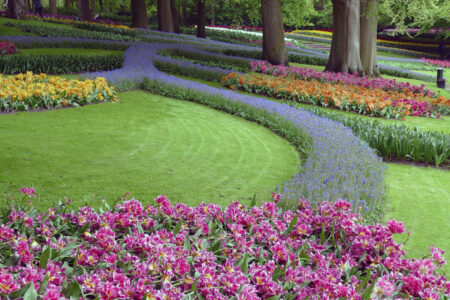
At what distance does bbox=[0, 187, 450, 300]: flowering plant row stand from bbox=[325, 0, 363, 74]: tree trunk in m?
13.8

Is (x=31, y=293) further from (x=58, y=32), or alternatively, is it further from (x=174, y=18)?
(x=174, y=18)

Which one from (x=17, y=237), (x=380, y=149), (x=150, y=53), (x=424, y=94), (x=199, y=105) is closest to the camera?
(x=17, y=237)

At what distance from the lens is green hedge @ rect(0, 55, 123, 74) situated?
1282 cm

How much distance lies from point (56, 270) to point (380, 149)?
632 cm

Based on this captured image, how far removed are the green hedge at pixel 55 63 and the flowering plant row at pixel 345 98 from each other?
4722 mm

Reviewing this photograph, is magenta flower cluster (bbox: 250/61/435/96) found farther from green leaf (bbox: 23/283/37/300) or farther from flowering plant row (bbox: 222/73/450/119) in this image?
green leaf (bbox: 23/283/37/300)

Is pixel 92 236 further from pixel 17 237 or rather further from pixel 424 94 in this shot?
pixel 424 94

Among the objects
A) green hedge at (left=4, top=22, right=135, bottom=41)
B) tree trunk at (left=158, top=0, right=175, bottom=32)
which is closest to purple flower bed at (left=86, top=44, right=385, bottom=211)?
green hedge at (left=4, top=22, right=135, bottom=41)

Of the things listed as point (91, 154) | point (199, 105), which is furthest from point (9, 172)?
point (199, 105)

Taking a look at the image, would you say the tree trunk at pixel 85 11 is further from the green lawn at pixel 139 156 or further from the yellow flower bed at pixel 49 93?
the green lawn at pixel 139 156

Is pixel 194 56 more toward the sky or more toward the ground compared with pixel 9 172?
more toward the sky

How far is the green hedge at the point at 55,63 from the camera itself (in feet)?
42.1

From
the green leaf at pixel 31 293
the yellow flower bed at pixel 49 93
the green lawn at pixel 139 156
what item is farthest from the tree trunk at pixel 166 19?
the green leaf at pixel 31 293

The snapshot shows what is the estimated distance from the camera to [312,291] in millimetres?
2959
